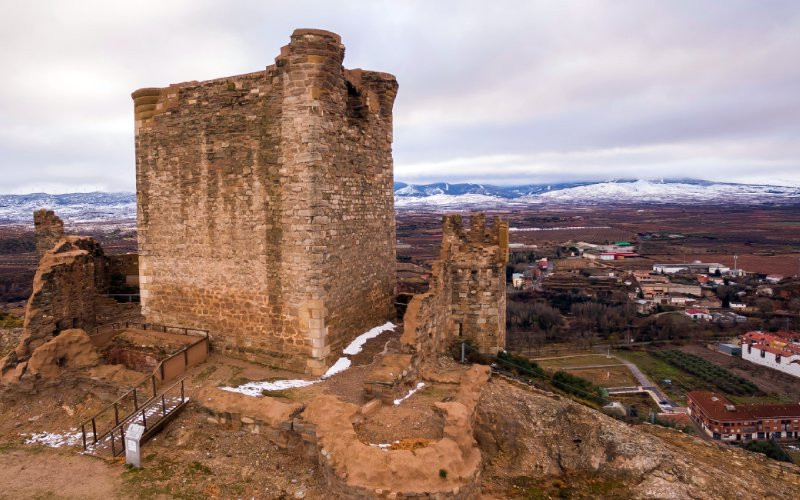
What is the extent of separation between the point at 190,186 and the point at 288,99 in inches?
136

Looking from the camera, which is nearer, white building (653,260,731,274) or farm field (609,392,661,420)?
farm field (609,392,661,420)

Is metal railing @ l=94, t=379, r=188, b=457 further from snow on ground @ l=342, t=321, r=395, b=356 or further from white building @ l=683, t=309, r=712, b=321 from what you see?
white building @ l=683, t=309, r=712, b=321

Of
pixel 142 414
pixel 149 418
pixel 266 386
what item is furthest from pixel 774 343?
pixel 142 414

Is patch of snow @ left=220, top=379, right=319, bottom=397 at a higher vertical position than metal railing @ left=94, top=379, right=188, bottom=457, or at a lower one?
higher

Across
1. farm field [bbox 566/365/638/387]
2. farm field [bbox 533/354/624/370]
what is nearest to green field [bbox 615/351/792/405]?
farm field [bbox 566/365/638/387]

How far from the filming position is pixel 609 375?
46.8 meters

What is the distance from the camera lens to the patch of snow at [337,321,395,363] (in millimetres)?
12047

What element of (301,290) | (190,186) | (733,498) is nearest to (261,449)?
(301,290)

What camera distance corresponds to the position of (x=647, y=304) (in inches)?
2795

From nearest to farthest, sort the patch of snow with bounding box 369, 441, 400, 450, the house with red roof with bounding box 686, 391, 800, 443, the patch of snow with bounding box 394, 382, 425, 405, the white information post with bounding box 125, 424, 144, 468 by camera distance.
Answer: the patch of snow with bounding box 369, 441, 400, 450, the white information post with bounding box 125, 424, 144, 468, the patch of snow with bounding box 394, 382, 425, 405, the house with red roof with bounding box 686, 391, 800, 443

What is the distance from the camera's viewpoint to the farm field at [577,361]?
161ft

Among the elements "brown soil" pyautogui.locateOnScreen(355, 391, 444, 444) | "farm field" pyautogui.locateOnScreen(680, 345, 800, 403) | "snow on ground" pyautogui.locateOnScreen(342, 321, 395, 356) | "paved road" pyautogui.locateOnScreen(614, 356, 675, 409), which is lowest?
"farm field" pyautogui.locateOnScreen(680, 345, 800, 403)

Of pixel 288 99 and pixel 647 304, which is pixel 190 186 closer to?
pixel 288 99

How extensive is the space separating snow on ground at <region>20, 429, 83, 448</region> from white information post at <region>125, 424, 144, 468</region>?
6.07 feet
